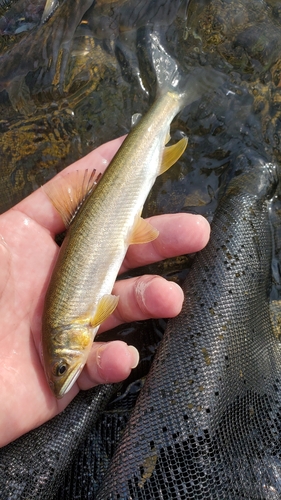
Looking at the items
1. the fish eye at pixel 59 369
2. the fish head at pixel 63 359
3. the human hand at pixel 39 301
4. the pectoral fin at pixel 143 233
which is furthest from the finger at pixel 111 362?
the pectoral fin at pixel 143 233

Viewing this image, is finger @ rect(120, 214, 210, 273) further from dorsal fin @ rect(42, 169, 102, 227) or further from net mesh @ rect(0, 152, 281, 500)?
dorsal fin @ rect(42, 169, 102, 227)

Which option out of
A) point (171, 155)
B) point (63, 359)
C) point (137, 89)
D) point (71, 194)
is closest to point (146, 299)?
point (63, 359)

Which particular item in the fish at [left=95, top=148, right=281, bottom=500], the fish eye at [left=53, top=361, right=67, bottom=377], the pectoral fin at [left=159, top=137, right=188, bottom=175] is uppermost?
the pectoral fin at [left=159, top=137, right=188, bottom=175]

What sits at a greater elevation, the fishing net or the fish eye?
the fish eye

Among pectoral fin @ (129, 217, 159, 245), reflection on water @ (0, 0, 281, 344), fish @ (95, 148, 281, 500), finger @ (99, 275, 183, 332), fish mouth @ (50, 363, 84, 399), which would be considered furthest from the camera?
reflection on water @ (0, 0, 281, 344)

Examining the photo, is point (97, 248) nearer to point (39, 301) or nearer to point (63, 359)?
point (39, 301)

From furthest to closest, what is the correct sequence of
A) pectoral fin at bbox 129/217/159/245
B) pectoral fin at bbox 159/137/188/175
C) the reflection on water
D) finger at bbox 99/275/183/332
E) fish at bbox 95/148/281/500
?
the reflection on water, pectoral fin at bbox 159/137/188/175, pectoral fin at bbox 129/217/159/245, finger at bbox 99/275/183/332, fish at bbox 95/148/281/500

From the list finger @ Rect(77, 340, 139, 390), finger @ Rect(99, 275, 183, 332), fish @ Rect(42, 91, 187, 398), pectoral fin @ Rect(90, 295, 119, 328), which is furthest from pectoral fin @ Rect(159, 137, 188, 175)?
finger @ Rect(77, 340, 139, 390)

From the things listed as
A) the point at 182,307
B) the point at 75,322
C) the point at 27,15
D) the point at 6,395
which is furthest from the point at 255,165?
the point at 27,15

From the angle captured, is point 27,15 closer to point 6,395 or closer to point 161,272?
point 161,272

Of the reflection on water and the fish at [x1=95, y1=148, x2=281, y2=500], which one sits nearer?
the fish at [x1=95, y1=148, x2=281, y2=500]
